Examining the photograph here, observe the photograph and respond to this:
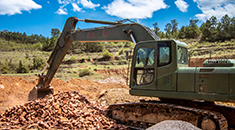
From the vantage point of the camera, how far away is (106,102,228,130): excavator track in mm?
4762

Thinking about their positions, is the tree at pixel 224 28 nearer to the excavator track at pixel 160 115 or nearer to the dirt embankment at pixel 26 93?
the dirt embankment at pixel 26 93

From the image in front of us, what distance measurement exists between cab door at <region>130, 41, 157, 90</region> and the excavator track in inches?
24.6

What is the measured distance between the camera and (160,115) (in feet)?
18.1

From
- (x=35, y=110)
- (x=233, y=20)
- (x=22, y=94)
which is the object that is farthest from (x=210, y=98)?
(x=233, y=20)

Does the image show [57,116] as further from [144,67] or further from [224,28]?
[224,28]

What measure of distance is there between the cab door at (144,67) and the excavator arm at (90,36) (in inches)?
22.9

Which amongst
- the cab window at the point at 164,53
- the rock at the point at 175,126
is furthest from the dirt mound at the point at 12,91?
the rock at the point at 175,126

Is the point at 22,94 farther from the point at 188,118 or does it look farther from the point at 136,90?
the point at 188,118

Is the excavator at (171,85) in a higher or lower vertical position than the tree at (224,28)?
lower

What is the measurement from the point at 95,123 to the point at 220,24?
1787 inches

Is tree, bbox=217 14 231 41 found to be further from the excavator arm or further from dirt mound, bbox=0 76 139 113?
the excavator arm

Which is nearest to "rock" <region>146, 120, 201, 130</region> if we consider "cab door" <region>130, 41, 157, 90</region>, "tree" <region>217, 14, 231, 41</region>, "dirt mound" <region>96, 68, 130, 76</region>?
"cab door" <region>130, 41, 157, 90</region>

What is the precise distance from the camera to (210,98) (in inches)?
182

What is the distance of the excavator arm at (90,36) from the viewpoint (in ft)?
21.1
